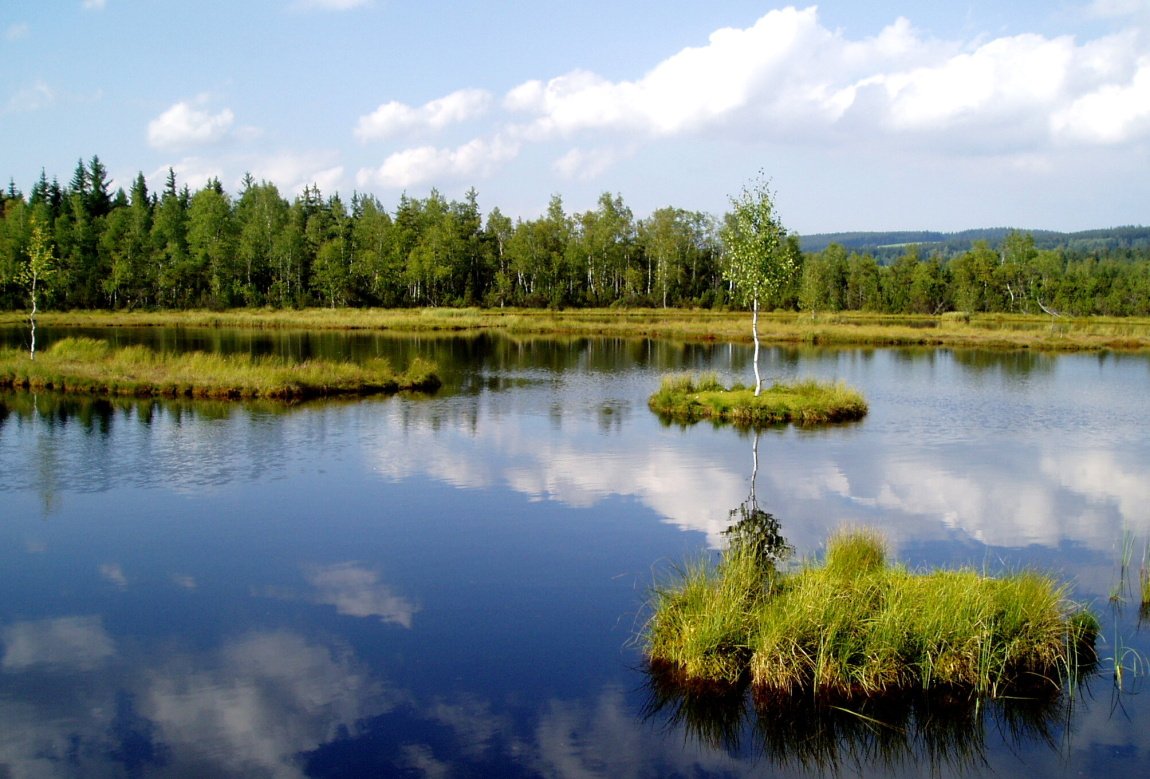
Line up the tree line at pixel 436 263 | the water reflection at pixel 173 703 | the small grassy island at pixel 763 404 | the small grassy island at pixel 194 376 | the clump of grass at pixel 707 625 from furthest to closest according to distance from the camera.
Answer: the tree line at pixel 436 263
the small grassy island at pixel 194 376
the small grassy island at pixel 763 404
the clump of grass at pixel 707 625
the water reflection at pixel 173 703

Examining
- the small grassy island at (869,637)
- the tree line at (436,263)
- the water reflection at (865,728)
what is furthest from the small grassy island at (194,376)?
the tree line at (436,263)

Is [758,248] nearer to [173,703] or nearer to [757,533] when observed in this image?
[757,533]

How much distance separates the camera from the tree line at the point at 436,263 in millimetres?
95938

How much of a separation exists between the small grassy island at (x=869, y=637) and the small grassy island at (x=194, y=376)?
92.1 feet

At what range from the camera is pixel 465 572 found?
15562 millimetres

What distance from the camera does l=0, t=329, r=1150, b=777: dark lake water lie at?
33.3 feet

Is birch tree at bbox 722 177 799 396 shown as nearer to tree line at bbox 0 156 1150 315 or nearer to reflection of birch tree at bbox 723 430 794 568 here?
reflection of birch tree at bbox 723 430 794 568

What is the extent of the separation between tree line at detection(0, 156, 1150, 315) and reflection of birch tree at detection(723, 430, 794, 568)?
70.4 metres

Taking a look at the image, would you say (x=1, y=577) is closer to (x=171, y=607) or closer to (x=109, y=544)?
(x=109, y=544)

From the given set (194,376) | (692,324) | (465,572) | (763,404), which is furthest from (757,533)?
(692,324)

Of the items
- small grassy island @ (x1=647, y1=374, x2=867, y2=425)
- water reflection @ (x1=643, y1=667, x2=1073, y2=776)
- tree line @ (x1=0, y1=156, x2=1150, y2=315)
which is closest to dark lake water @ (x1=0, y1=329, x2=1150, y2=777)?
water reflection @ (x1=643, y1=667, x2=1073, y2=776)

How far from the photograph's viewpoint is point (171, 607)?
13.9 metres

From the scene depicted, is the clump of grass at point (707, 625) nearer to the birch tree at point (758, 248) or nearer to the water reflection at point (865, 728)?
the water reflection at point (865, 728)

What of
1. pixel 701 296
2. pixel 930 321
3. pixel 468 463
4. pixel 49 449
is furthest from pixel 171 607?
pixel 701 296
